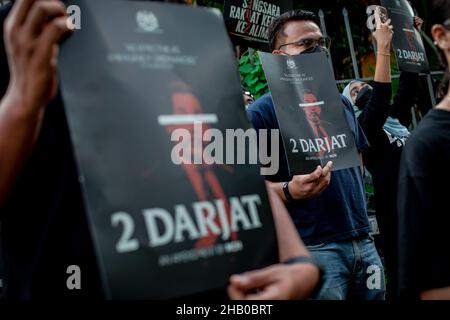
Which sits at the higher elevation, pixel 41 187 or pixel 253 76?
pixel 253 76

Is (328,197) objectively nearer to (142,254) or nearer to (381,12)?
(381,12)

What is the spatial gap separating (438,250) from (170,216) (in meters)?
0.95

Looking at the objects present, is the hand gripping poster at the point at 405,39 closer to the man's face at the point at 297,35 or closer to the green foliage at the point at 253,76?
the man's face at the point at 297,35

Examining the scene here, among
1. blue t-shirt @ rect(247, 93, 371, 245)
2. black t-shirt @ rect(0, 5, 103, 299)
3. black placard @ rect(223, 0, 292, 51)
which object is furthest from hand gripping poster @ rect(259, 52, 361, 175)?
black placard @ rect(223, 0, 292, 51)

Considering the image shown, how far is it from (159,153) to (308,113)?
1450 mm

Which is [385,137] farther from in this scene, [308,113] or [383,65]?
[308,113]

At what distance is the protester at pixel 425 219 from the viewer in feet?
5.47

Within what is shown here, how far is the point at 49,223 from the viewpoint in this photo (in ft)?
3.71

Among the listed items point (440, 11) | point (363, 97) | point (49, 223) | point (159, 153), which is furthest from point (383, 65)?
point (49, 223)

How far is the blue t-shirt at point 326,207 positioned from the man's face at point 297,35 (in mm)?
337

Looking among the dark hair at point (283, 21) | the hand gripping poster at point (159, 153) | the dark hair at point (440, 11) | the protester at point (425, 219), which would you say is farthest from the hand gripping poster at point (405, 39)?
the hand gripping poster at point (159, 153)

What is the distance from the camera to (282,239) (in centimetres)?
129

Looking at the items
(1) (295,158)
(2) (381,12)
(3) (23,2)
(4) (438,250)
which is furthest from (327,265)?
(3) (23,2)

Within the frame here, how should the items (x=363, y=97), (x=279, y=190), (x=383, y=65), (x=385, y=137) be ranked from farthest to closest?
(x=363, y=97) → (x=385, y=137) → (x=383, y=65) → (x=279, y=190)
